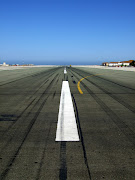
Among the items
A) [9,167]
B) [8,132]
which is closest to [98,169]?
[9,167]

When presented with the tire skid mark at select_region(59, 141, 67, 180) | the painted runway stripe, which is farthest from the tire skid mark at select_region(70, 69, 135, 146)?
the tire skid mark at select_region(59, 141, 67, 180)

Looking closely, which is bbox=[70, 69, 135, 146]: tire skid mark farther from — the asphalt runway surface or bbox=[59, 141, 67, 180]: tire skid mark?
bbox=[59, 141, 67, 180]: tire skid mark

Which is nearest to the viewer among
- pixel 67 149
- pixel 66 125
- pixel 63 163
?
pixel 63 163

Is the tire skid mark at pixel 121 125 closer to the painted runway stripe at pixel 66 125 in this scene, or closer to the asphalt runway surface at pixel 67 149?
the asphalt runway surface at pixel 67 149

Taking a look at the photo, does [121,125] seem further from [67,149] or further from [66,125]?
[67,149]

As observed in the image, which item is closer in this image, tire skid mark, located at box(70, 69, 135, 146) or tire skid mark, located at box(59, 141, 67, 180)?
tire skid mark, located at box(59, 141, 67, 180)

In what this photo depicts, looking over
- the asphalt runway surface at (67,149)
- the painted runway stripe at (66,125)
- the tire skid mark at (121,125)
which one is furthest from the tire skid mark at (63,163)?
the tire skid mark at (121,125)

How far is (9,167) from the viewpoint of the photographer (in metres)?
2.81

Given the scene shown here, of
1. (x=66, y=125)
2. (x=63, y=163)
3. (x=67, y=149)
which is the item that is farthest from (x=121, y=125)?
(x=63, y=163)

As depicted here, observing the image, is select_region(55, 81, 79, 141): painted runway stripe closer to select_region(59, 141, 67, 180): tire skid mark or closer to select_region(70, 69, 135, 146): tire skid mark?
select_region(59, 141, 67, 180): tire skid mark

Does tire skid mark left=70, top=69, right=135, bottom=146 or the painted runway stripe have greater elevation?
the painted runway stripe

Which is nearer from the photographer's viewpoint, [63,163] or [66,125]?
[63,163]

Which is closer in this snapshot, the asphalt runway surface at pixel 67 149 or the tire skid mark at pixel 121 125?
the asphalt runway surface at pixel 67 149

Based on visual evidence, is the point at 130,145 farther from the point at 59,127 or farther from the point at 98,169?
the point at 59,127
